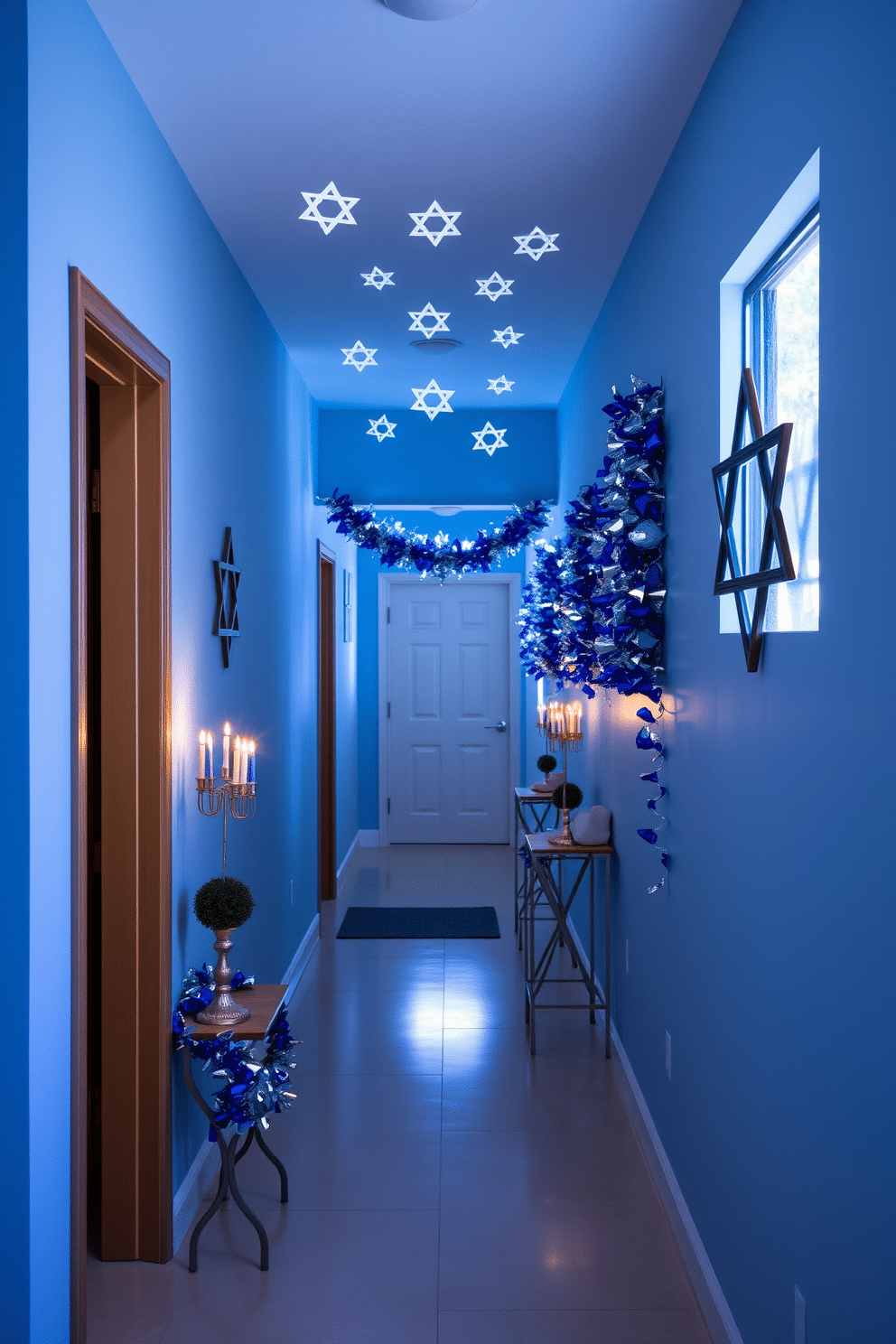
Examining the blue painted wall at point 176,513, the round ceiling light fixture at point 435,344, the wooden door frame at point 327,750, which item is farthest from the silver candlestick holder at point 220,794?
the wooden door frame at point 327,750

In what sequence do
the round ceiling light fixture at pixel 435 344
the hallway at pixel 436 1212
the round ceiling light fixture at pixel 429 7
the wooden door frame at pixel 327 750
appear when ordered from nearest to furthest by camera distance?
the round ceiling light fixture at pixel 429 7, the hallway at pixel 436 1212, the round ceiling light fixture at pixel 435 344, the wooden door frame at pixel 327 750

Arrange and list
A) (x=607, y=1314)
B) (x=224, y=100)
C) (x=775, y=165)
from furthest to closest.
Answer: (x=224, y=100) < (x=607, y=1314) < (x=775, y=165)

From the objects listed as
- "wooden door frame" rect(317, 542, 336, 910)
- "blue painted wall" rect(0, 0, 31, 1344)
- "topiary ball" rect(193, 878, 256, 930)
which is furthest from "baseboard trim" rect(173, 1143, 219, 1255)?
"wooden door frame" rect(317, 542, 336, 910)

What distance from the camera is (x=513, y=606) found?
25.5 feet

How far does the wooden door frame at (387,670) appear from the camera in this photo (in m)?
7.75

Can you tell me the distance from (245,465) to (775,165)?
219cm

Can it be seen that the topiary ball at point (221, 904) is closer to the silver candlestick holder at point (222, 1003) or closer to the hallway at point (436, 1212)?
the silver candlestick holder at point (222, 1003)

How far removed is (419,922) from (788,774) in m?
4.16

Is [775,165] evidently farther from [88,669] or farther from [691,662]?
[88,669]

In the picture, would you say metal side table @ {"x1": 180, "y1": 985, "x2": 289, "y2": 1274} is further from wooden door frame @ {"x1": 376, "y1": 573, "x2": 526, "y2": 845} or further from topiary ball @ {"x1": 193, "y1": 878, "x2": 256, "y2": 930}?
wooden door frame @ {"x1": 376, "y1": 573, "x2": 526, "y2": 845}

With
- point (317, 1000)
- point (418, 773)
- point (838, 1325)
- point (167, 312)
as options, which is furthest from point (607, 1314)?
point (418, 773)

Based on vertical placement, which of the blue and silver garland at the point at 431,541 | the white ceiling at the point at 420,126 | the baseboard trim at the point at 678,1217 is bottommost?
the baseboard trim at the point at 678,1217

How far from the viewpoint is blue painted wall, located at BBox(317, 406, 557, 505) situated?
5.56m

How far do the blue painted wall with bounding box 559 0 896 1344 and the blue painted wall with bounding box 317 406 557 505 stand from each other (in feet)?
8.68
